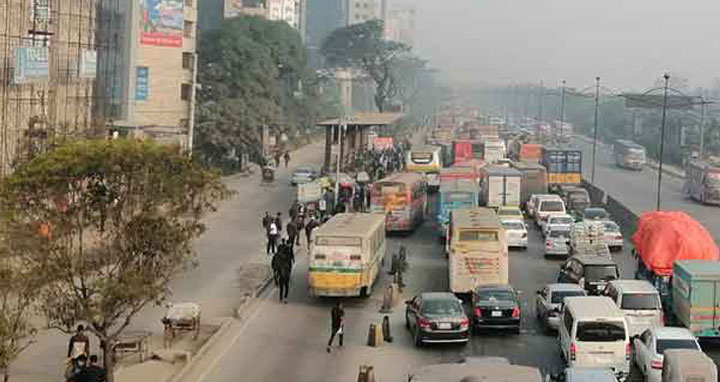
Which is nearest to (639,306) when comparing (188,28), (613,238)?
(613,238)

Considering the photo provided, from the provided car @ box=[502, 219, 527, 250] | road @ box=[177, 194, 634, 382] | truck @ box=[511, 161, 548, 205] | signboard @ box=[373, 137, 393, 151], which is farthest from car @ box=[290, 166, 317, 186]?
road @ box=[177, 194, 634, 382]

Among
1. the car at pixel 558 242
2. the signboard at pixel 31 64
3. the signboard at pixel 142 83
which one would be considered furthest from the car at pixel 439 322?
the signboard at pixel 142 83

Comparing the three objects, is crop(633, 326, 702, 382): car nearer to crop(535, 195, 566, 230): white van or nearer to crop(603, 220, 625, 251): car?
crop(603, 220, 625, 251): car

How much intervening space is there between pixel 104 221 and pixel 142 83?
4681 centimetres

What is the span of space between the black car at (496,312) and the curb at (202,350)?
584 centimetres

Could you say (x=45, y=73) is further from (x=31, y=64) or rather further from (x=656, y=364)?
(x=656, y=364)

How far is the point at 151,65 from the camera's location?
6519 cm

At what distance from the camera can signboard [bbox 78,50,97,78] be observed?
4147 centimetres

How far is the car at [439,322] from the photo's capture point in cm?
2303

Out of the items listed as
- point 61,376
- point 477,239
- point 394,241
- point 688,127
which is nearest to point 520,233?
point 394,241

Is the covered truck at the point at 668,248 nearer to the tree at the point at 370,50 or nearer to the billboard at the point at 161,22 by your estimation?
the billboard at the point at 161,22

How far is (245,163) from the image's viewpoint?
229 feet

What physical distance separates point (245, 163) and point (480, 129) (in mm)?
28327

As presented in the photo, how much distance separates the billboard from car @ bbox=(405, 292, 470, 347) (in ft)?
141
